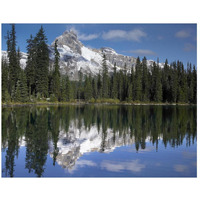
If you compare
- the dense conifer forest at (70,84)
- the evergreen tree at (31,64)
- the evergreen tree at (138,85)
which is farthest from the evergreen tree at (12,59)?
the evergreen tree at (138,85)

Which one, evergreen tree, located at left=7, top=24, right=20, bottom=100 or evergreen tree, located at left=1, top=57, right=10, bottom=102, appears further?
evergreen tree, located at left=7, top=24, right=20, bottom=100

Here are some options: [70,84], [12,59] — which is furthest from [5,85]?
[70,84]

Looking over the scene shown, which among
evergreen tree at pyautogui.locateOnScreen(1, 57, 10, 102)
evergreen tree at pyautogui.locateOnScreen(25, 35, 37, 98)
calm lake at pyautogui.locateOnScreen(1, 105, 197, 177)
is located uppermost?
evergreen tree at pyautogui.locateOnScreen(25, 35, 37, 98)

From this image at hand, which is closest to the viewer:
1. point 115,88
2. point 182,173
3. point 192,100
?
point 182,173

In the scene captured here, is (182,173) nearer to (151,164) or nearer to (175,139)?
(151,164)

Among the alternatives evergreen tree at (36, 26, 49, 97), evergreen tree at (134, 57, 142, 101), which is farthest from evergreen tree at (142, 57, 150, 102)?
evergreen tree at (36, 26, 49, 97)

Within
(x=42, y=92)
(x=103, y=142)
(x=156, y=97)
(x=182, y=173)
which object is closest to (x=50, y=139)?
(x=103, y=142)

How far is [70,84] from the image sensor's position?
321 ft

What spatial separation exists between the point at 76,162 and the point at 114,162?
1533 mm

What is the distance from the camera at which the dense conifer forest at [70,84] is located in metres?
57.5

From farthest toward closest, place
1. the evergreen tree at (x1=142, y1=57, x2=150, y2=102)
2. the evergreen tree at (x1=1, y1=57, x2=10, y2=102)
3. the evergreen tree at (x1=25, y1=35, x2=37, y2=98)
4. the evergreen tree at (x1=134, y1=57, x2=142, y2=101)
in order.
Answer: the evergreen tree at (x1=142, y1=57, x2=150, y2=102), the evergreen tree at (x1=134, y1=57, x2=142, y2=101), the evergreen tree at (x1=25, y1=35, x2=37, y2=98), the evergreen tree at (x1=1, y1=57, x2=10, y2=102)

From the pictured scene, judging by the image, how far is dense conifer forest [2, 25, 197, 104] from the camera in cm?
5750

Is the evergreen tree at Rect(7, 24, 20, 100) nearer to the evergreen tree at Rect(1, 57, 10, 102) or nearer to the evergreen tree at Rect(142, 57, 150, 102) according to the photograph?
the evergreen tree at Rect(1, 57, 10, 102)
